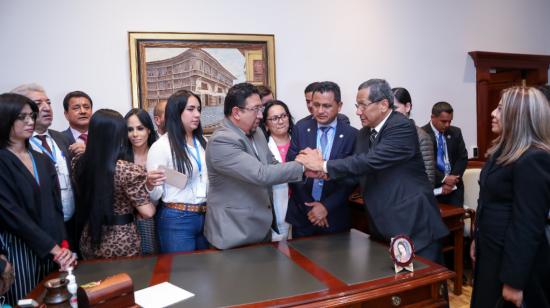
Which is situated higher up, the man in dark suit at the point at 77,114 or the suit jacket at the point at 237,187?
the man in dark suit at the point at 77,114

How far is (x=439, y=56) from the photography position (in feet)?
17.1

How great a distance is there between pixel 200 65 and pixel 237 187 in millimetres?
2120

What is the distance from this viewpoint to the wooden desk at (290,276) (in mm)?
1513

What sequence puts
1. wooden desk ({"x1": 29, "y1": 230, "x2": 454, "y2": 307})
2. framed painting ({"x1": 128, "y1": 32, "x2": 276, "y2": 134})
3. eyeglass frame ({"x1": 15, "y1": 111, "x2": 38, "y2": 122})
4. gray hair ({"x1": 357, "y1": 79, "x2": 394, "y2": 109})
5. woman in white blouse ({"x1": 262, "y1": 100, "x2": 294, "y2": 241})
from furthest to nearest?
framed painting ({"x1": 128, "y1": 32, "x2": 276, "y2": 134})
woman in white blouse ({"x1": 262, "y1": 100, "x2": 294, "y2": 241})
gray hair ({"x1": 357, "y1": 79, "x2": 394, "y2": 109})
eyeglass frame ({"x1": 15, "y1": 111, "x2": 38, "y2": 122})
wooden desk ({"x1": 29, "y1": 230, "x2": 454, "y2": 307})

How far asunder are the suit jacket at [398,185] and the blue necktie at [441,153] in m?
2.14

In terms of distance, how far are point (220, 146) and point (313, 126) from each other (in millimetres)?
918

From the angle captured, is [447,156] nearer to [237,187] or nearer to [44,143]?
[237,187]

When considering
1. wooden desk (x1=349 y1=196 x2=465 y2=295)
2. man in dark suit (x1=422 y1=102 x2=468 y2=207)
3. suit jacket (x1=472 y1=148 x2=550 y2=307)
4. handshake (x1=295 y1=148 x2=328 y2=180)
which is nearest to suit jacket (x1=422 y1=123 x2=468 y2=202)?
man in dark suit (x1=422 y1=102 x2=468 y2=207)

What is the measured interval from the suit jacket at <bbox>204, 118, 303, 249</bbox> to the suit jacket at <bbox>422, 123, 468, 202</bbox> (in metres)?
2.45

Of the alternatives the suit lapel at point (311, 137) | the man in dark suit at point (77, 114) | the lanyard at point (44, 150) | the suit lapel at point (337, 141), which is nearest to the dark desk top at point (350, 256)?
the suit lapel at point (337, 141)

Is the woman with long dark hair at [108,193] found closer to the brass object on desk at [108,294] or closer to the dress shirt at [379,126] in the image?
the brass object on desk at [108,294]

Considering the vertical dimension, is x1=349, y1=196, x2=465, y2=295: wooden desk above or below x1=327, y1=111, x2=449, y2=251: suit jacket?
below

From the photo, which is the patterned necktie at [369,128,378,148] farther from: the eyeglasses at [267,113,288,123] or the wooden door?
the wooden door

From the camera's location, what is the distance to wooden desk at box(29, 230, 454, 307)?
1513mm
